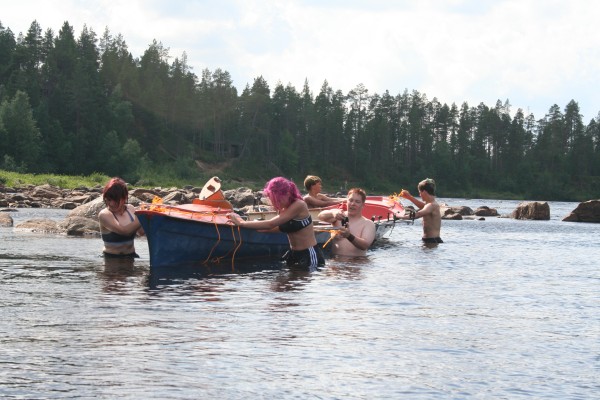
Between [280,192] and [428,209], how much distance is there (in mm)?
9411

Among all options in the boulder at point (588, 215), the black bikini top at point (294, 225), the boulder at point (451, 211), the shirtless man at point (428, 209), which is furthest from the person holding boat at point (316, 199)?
the boulder at point (588, 215)

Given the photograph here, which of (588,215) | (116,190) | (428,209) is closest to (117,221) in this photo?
(116,190)

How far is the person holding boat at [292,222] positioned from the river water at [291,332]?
0.40m

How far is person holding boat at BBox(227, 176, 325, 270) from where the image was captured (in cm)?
1436

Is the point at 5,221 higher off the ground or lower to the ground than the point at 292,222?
lower

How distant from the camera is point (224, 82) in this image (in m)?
141

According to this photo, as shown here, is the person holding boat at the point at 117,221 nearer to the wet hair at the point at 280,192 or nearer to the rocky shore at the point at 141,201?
the wet hair at the point at 280,192

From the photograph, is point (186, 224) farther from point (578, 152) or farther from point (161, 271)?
point (578, 152)

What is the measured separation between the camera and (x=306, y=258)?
50.7 ft

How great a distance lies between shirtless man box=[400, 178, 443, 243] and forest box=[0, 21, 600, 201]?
168ft

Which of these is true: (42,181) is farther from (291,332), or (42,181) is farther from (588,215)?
(291,332)

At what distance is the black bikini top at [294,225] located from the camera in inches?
577

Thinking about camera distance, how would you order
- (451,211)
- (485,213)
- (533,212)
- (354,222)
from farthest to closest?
1. (485,213)
2. (533,212)
3. (451,211)
4. (354,222)

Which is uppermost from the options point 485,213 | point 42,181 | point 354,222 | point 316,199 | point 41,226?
point 42,181
